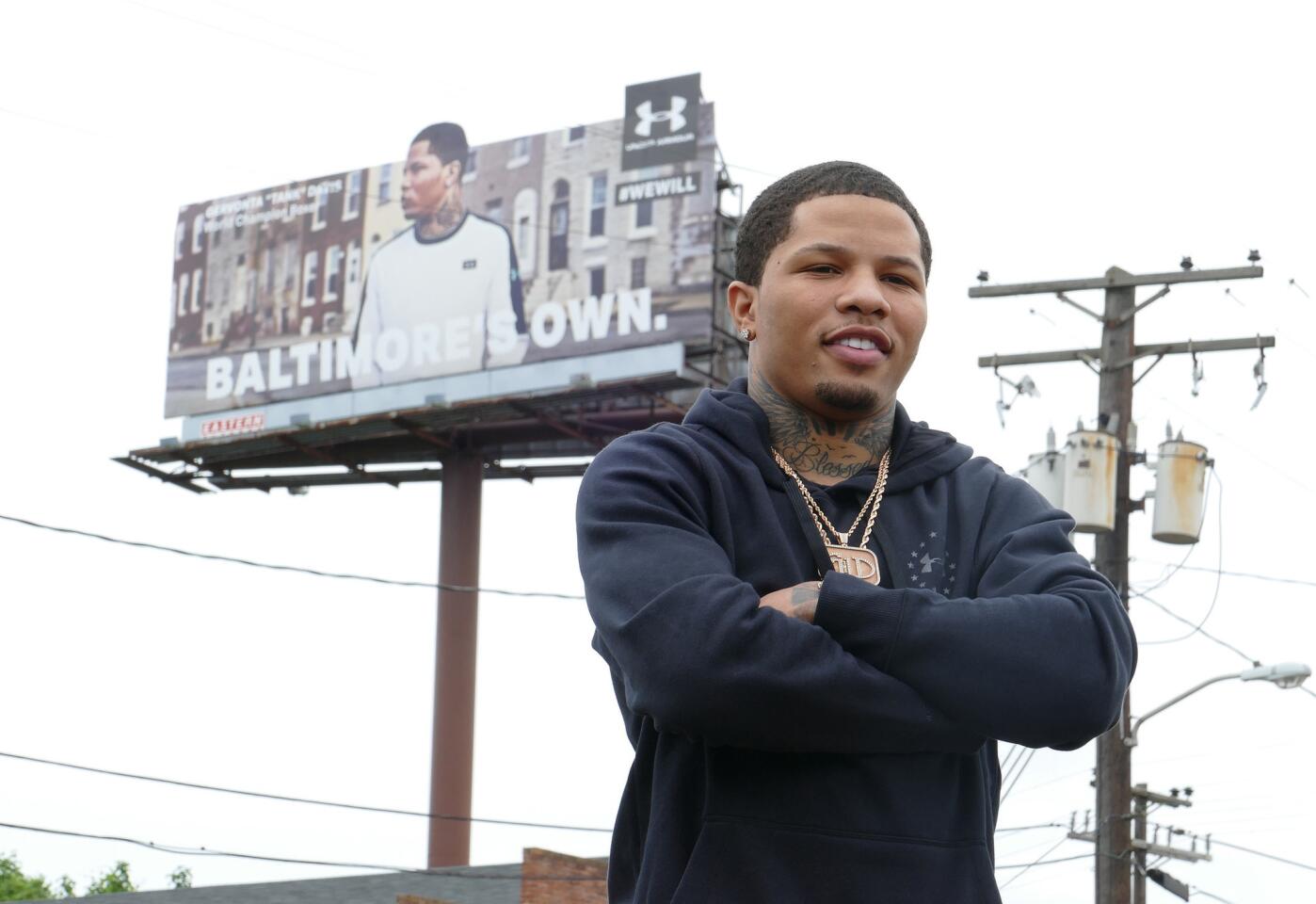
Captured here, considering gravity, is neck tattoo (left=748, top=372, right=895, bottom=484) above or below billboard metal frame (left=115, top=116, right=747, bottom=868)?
below

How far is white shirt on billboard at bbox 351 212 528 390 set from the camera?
32312 millimetres

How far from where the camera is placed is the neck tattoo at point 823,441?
101 inches

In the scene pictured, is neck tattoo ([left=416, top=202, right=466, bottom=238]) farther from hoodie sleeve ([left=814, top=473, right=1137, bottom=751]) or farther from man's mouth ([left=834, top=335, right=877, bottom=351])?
hoodie sleeve ([left=814, top=473, right=1137, bottom=751])

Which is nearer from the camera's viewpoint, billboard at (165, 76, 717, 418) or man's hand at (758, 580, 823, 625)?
man's hand at (758, 580, 823, 625)

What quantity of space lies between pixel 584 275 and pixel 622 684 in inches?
1169

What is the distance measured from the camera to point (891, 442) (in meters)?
2.62

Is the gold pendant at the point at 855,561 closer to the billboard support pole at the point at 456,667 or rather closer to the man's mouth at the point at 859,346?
the man's mouth at the point at 859,346

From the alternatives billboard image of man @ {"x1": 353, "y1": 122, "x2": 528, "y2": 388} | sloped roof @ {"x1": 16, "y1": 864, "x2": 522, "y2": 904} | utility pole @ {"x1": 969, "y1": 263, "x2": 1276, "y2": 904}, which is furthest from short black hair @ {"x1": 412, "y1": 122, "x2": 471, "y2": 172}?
utility pole @ {"x1": 969, "y1": 263, "x2": 1276, "y2": 904}

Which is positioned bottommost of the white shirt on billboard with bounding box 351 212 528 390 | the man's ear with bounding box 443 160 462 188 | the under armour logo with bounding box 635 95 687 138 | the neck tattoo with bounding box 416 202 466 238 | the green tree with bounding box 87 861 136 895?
the green tree with bounding box 87 861 136 895

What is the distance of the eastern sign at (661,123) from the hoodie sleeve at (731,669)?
96.6ft

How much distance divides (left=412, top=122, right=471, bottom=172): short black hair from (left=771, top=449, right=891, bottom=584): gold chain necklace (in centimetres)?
3246

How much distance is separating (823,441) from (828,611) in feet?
1.32

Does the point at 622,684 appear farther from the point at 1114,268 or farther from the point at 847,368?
the point at 1114,268

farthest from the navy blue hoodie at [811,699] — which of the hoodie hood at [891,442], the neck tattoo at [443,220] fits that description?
the neck tattoo at [443,220]
